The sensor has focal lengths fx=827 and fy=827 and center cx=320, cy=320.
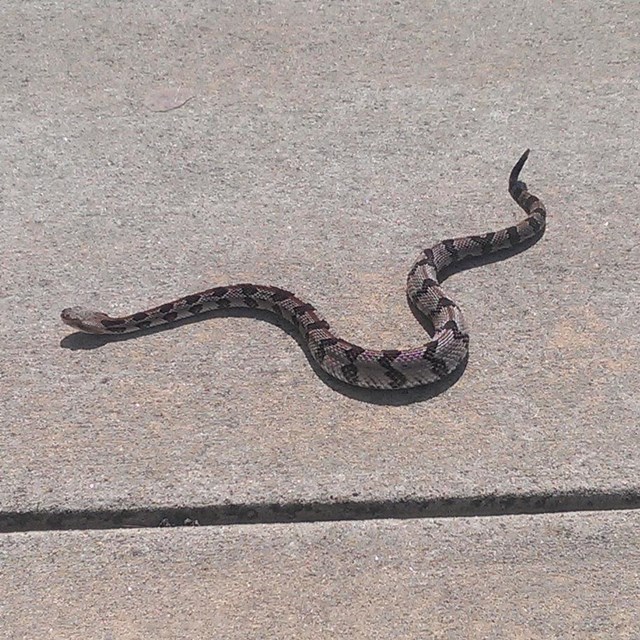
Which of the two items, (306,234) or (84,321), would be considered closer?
(84,321)

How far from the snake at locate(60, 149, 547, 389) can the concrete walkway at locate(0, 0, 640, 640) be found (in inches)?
4.6

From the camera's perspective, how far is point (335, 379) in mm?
4844

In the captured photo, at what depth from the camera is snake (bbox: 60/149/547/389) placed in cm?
475

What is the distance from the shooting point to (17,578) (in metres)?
3.81

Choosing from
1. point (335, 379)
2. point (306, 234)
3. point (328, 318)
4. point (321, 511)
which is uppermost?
point (306, 234)

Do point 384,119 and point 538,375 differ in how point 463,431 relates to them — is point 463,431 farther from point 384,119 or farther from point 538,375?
point 384,119

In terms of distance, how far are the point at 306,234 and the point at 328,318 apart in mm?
948

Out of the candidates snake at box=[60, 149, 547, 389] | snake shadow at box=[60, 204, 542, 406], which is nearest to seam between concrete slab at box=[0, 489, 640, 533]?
snake shadow at box=[60, 204, 542, 406]

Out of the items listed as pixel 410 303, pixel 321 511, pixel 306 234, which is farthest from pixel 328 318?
pixel 321 511

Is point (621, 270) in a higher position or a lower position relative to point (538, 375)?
higher

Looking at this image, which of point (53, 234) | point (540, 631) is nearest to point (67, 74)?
point (53, 234)

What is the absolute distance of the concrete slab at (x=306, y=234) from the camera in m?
4.33

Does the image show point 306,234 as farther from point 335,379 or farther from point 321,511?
point 321,511

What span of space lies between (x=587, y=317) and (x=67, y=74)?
5.39m
